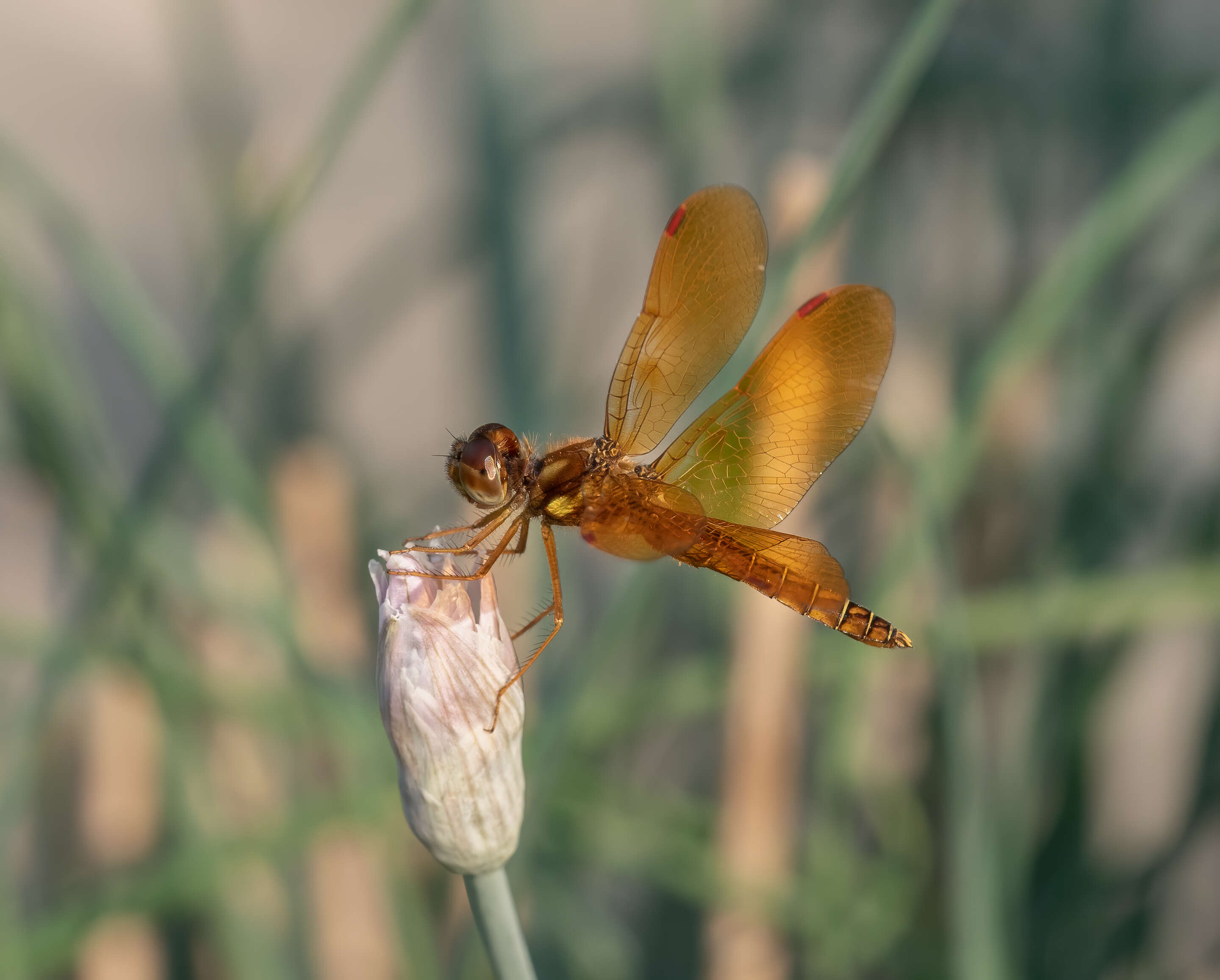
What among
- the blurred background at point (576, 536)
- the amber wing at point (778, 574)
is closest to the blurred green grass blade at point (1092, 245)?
the blurred background at point (576, 536)

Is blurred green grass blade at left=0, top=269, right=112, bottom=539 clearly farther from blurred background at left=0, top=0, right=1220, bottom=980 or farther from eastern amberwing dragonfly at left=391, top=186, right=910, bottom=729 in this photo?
eastern amberwing dragonfly at left=391, top=186, right=910, bottom=729

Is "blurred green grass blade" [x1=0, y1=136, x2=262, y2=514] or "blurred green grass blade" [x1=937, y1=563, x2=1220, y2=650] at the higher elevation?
"blurred green grass blade" [x1=0, y1=136, x2=262, y2=514]

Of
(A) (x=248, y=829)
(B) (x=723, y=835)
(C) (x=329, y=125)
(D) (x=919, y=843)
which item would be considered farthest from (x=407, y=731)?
(D) (x=919, y=843)

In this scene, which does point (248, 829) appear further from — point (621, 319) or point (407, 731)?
point (621, 319)

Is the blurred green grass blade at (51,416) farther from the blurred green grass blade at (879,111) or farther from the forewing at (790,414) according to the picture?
the blurred green grass blade at (879,111)

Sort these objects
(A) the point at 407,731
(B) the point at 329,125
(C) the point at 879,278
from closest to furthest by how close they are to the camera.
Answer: (A) the point at 407,731 < (B) the point at 329,125 < (C) the point at 879,278

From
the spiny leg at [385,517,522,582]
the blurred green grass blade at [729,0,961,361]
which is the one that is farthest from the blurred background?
the spiny leg at [385,517,522,582]
